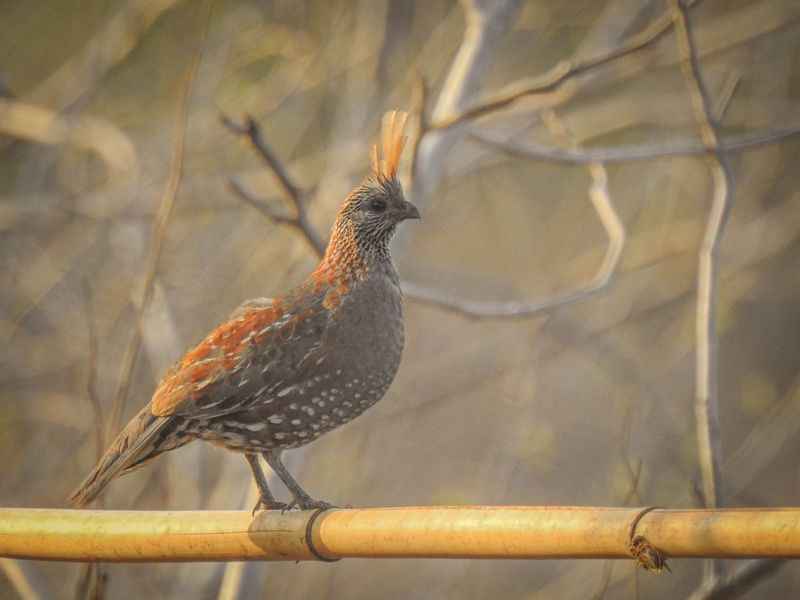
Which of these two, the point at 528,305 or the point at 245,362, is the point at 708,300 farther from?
the point at 245,362

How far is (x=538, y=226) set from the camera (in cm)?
1073

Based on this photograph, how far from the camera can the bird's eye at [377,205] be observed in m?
4.76

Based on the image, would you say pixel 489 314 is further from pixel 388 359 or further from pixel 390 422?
pixel 390 422

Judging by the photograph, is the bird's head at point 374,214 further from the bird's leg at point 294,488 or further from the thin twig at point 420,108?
the bird's leg at point 294,488

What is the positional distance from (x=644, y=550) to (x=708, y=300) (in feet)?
5.33


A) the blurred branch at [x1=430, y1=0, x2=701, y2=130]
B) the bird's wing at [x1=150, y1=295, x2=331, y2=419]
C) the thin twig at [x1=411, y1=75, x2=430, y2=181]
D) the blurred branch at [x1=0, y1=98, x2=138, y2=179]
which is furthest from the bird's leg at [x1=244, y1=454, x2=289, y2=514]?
the blurred branch at [x1=0, y1=98, x2=138, y2=179]

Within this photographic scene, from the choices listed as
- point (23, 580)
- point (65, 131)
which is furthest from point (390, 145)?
point (65, 131)

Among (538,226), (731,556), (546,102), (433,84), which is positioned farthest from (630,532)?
(538,226)

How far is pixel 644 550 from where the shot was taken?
283 cm

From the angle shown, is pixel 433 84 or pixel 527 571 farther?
pixel 527 571

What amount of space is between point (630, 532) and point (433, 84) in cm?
560

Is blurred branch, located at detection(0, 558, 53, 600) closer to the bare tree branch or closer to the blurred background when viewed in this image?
the blurred background

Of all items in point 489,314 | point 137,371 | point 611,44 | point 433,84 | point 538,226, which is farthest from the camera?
point 538,226

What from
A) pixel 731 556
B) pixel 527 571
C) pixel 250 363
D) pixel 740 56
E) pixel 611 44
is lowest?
pixel 731 556
